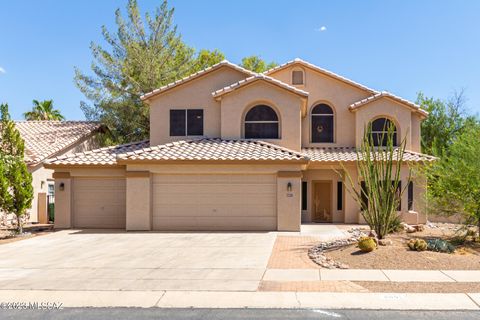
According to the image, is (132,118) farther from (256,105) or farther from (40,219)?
(256,105)

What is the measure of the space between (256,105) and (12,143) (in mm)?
10927

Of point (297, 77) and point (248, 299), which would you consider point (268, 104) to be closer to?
point (297, 77)

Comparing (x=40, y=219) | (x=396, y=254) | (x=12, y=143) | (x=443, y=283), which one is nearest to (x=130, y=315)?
(x=443, y=283)

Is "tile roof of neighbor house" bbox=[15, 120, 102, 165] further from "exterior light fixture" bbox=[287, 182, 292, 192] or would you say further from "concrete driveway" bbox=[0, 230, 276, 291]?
"exterior light fixture" bbox=[287, 182, 292, 192]

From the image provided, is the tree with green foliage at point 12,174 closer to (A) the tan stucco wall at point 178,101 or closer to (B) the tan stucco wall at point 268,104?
(A) the tan stucco wall at point 178,101

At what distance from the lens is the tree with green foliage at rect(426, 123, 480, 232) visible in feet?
50.5

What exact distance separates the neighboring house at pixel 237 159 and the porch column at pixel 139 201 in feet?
0.14

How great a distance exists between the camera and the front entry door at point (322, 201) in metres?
24.8

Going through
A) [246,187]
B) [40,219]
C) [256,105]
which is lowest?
[40,219]

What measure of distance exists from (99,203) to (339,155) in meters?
12.0

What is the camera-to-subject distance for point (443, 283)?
10250 mm

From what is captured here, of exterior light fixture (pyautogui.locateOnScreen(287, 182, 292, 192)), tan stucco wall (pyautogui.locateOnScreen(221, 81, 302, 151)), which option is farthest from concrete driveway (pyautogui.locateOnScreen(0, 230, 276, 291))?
tan stucco wall (pyautogui.locateOnScreen(221, 81, 302, 151))

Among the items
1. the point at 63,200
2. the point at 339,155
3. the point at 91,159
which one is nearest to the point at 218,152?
the point at 91,159

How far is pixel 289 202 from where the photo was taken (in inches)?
768
